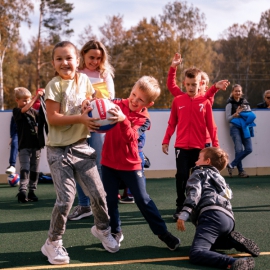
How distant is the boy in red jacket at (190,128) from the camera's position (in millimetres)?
6395

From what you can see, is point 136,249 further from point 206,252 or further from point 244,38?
point 244,38

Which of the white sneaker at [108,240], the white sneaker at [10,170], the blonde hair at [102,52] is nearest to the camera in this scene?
the white sneaker at [108,240]

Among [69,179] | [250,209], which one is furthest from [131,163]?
[250,209]

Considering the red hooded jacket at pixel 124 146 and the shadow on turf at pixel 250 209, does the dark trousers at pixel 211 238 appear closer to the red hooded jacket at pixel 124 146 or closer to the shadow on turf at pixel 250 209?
the red hooded jacket at pixel 124 146

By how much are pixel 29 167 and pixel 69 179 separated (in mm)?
3690

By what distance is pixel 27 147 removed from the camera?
7.95 meters

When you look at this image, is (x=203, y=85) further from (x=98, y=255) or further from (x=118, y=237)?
(x=98, y=255)

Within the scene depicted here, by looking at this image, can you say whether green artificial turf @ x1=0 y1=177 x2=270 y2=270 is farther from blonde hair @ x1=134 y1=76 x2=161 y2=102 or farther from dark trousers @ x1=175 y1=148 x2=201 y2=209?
blonde hair @ x1=134 y1=76 x2=161 y2=102

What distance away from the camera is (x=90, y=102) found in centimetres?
442

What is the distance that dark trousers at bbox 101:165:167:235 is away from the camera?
4898 mm

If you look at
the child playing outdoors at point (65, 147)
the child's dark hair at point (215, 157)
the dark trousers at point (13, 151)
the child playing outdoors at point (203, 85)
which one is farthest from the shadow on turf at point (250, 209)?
the dark trousers at point (13, 151)

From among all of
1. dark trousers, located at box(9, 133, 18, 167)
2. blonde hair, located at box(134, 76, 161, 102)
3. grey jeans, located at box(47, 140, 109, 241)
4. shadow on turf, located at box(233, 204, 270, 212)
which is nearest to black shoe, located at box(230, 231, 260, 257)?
grey jeans, located at box(47, 140, 109, 241)

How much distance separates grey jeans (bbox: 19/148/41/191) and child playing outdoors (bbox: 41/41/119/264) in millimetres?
3465

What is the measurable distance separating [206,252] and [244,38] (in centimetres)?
5103
